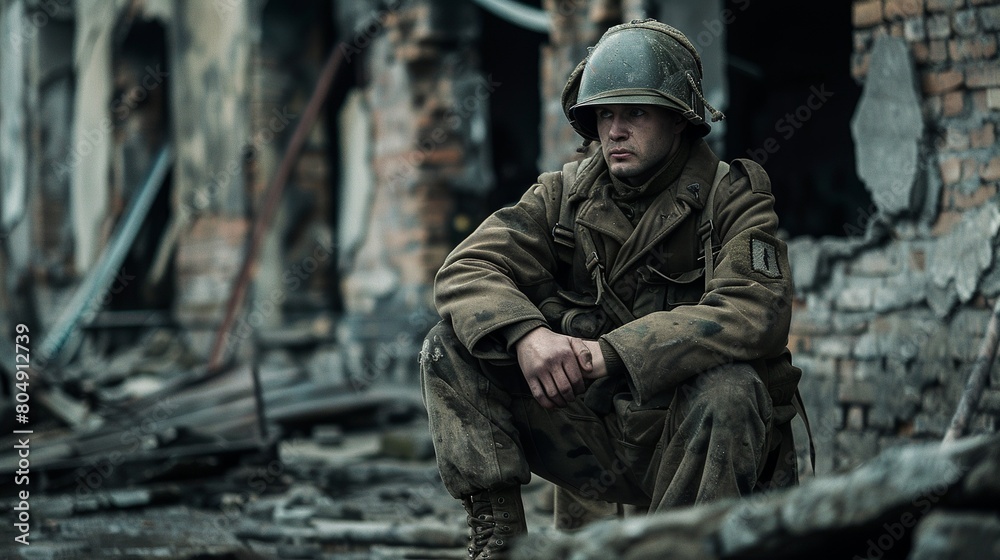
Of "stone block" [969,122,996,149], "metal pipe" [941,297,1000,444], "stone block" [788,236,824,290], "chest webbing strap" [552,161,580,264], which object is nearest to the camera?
"chest webbing strap" [552,161,580,264]

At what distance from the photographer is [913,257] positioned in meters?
4.66

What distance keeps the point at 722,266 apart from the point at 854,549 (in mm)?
821

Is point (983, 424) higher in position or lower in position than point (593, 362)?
lower

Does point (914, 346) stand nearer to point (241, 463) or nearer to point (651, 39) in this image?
point (651, 39)

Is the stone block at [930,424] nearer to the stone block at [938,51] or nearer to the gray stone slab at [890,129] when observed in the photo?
the gray stone slab at [890,129]

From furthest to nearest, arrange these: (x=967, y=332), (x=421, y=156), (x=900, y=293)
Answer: (x=421, y=156) → (x=900, y=293) → (x=967, y=332)

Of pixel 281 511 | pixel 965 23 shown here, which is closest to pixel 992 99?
pixel 965 23

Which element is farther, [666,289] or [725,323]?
[666,289]

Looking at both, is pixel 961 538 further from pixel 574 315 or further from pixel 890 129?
pixel 890 129

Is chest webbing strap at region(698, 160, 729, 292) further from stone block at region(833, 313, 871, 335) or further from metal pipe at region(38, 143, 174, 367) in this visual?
metal pipe at region(38, 143, 174, 367)

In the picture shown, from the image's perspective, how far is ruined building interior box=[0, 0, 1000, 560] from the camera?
13.6 ft

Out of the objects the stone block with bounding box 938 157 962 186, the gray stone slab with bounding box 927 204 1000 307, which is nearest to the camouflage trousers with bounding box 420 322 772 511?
the gray stone slab with bounding box 927 204 1000 307

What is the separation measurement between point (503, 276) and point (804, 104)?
595cm

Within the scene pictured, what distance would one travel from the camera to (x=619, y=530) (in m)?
2.03
